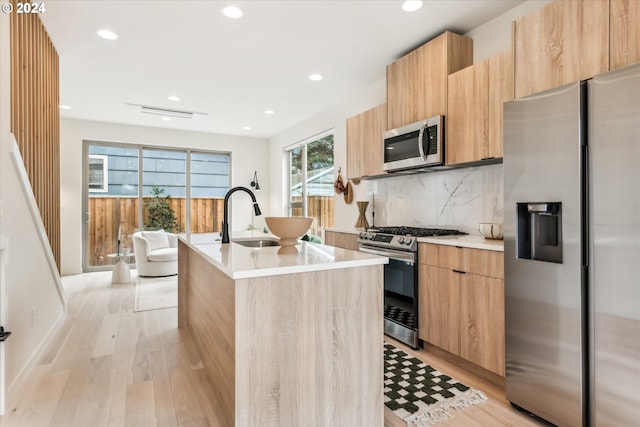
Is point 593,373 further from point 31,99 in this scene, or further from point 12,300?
point 31,99

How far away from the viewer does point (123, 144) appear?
643cm

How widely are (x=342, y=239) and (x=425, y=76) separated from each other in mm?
1778

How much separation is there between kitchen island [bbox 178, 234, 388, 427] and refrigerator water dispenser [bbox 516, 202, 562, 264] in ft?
2.85

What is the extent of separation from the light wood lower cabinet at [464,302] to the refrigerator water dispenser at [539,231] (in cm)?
20

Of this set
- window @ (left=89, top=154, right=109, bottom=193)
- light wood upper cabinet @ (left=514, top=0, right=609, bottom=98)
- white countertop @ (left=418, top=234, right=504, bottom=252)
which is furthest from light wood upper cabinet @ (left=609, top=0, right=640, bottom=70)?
window @ (left=89, top=154, right=109, bottom=193)

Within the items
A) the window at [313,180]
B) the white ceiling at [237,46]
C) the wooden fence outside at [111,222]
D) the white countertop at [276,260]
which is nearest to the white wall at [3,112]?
the white ceiling at [237,46]

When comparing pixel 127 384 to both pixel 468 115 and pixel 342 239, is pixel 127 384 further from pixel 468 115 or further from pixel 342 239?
pixel 468 115

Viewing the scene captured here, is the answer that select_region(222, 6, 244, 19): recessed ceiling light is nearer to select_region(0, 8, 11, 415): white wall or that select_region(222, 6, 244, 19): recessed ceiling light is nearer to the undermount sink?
select_region(0, 8, 11, 415): white wall

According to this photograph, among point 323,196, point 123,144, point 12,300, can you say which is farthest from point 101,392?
point 123,144

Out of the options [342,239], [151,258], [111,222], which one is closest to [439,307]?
[342,239]

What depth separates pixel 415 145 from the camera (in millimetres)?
3055

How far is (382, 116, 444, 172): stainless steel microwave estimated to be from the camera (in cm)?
286

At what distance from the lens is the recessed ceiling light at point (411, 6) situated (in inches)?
101

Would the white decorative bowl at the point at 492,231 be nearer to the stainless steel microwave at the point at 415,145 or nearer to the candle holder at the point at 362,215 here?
the stainless steel microwave at the point at 415,145
